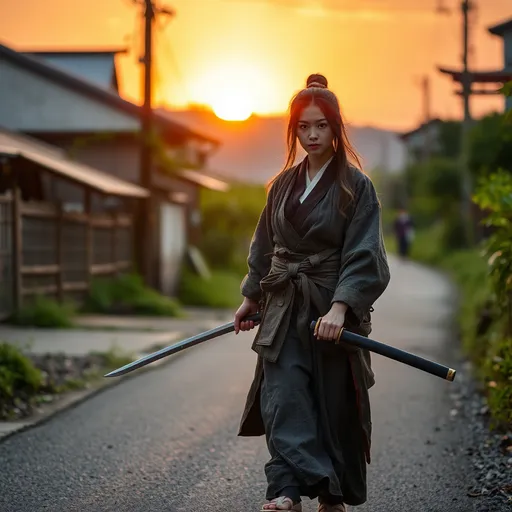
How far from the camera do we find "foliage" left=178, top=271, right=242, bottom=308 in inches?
898

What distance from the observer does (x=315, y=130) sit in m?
4.91

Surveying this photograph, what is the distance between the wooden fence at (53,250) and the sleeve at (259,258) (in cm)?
→ 1141

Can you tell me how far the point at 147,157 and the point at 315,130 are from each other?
18.7 meters

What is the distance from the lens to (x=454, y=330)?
16.2m

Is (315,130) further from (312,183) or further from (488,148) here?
(488,148)

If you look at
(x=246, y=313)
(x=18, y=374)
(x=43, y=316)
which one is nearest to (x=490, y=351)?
(x=18, y=374)

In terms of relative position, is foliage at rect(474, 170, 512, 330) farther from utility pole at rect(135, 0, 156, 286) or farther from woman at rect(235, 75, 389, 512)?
utility pole at rect(135, 0, 156, 286)

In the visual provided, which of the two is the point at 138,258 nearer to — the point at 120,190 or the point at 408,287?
the point at 120,190

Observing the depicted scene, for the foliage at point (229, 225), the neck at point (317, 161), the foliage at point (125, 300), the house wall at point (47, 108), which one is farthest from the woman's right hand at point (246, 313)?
the foliage at point (229, 225)

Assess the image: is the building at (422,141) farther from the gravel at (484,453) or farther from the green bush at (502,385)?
the green bush at (502,385)

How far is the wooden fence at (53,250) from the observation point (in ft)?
54.0

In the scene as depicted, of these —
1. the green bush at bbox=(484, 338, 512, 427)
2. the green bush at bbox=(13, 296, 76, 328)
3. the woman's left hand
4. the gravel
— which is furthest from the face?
the green bush at bbox=(13, 296, 76, 328)

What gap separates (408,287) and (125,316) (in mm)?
9633

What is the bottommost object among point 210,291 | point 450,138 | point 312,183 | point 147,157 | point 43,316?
point 210,291
